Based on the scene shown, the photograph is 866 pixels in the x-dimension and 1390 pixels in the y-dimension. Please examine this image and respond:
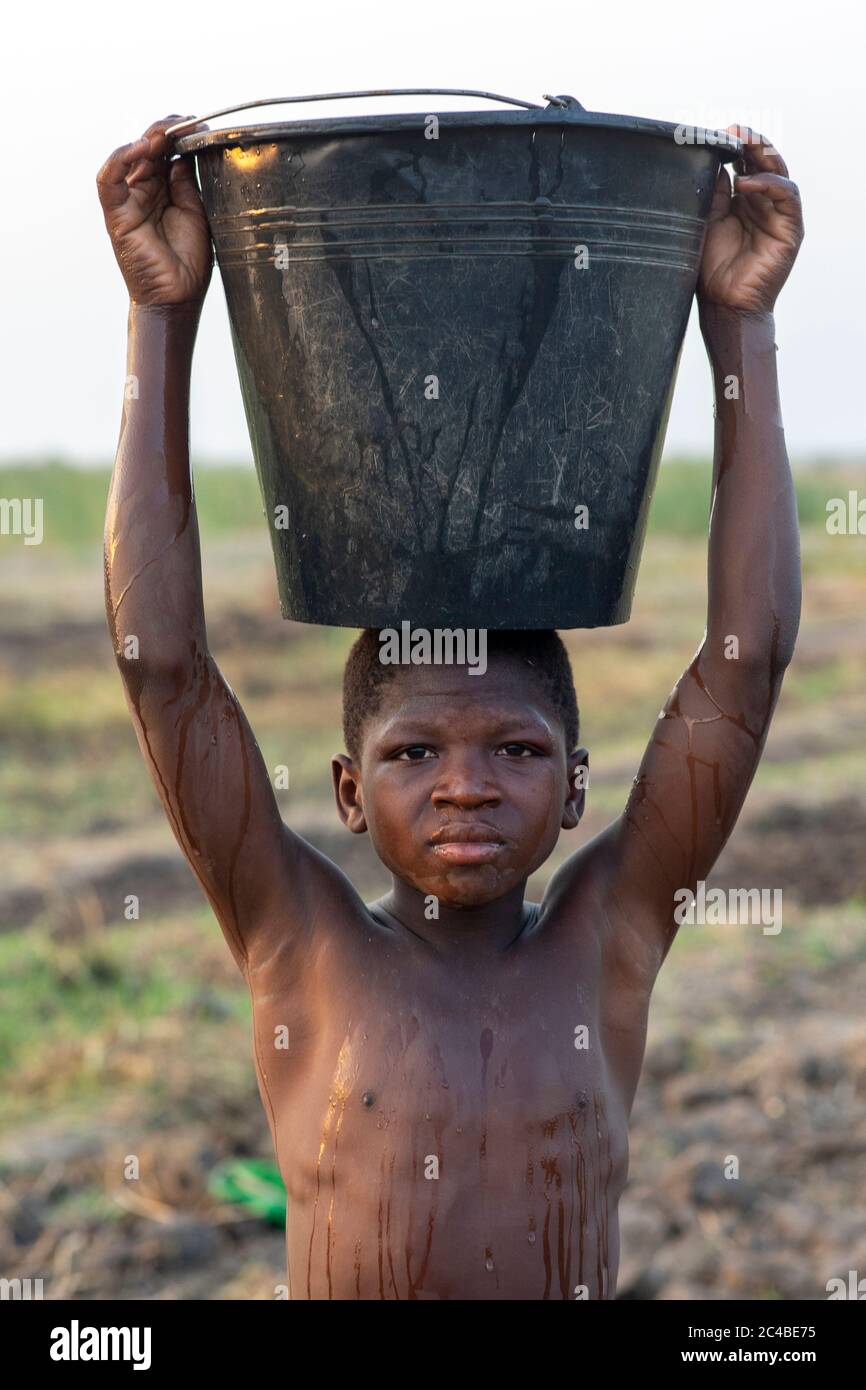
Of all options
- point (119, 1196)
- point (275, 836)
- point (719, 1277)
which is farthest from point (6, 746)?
point (275, 836)

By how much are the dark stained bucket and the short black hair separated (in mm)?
104

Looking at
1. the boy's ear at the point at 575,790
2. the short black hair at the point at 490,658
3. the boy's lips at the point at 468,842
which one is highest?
the short black hair at the point at 490,658

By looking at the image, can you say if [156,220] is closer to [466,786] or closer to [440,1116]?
[466,786]

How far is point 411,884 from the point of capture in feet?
6.87

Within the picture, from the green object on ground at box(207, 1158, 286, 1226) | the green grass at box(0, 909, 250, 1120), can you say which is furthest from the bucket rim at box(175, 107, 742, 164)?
the green grass at box(0, 909, 250, 1120)

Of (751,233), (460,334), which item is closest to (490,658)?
(460,334)

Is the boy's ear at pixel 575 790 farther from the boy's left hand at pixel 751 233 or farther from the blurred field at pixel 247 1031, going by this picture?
the blurred field at pixel 247 1031

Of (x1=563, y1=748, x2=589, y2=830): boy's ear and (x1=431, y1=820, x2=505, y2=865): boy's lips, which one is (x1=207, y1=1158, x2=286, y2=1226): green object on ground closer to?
(x1=563, y1=748, x2=589, y2=830): boy's ear

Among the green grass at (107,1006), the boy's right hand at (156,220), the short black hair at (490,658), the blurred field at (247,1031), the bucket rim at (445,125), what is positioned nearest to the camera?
the bucket rim at (445,125)

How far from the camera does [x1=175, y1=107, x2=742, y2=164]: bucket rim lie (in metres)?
1.75

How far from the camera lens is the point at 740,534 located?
2047 mm

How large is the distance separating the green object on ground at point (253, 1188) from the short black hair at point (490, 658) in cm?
260

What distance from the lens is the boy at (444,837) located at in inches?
77.4

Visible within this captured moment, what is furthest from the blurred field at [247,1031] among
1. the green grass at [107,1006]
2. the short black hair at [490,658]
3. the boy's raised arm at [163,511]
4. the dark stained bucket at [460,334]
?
the dark stained bucket at [460,334]
